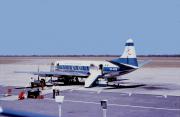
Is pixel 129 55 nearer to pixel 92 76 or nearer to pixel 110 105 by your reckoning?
pixel 92 76

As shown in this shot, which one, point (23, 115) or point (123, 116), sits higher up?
point (23, 115)

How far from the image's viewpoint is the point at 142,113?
31328 mm

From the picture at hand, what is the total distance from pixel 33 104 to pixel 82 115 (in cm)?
910

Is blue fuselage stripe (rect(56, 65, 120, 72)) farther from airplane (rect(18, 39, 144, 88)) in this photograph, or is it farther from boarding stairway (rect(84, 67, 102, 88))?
boarding stairway (rect(84, 67, 102, 88))

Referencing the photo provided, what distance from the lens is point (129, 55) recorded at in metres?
59.9

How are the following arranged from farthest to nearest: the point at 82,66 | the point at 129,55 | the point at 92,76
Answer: the point at 82,66
the point at 129,55
the point at 92,76

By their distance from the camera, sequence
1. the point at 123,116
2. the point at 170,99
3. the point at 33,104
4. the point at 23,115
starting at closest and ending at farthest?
the point at 23,115 < the point at 123,116 < the point at 33,104 < the point at 170,99

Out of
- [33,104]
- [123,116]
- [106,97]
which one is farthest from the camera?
[106,97]

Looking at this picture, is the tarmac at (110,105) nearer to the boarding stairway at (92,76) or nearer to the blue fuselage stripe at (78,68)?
the boarding stairway at (92,76)

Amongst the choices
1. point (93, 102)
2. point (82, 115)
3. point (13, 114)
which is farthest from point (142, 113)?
point (13, 114)

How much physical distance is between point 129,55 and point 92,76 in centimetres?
788

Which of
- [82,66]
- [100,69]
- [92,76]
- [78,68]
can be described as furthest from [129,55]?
[78,68]

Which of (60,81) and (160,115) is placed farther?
(60,81)

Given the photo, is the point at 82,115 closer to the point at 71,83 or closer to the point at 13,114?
the point at 13,114
